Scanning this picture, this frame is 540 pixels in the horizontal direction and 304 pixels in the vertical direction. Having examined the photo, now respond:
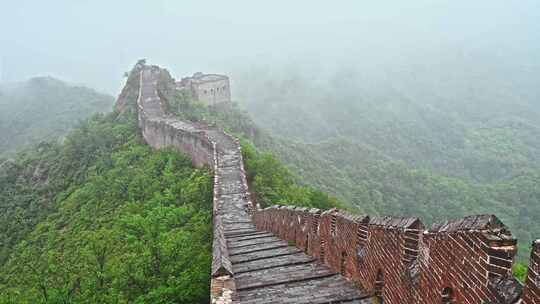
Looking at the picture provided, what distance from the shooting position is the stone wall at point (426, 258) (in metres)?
3.10

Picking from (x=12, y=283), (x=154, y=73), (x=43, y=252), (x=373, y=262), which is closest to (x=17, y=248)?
(x=43, y=252)

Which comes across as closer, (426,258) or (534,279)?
(534,279)

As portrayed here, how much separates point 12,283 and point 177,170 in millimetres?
7579

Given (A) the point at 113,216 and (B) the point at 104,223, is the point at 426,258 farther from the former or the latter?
(A) the point at 113,216

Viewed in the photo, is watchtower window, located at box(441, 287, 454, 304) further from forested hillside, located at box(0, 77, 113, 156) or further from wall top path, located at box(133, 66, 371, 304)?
forested hillside, located at box(0, 77, 113, 156)

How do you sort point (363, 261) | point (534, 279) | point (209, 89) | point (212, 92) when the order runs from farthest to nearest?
point (212, 92) < point (209, 89) < point (363, 261) < point (534, 279)

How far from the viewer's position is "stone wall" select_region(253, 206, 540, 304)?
310cm

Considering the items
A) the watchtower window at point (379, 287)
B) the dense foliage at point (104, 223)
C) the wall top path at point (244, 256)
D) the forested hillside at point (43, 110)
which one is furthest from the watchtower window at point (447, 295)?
the forested hillside at point (43, 110)

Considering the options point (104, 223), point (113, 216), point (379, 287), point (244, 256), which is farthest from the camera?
point (113, 216)

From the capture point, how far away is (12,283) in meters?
15.3

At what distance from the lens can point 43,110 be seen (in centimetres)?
7256

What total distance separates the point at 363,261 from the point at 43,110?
245ft

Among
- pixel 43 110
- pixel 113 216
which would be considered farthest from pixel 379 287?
pixel 43 110

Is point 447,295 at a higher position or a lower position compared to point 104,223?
higher
